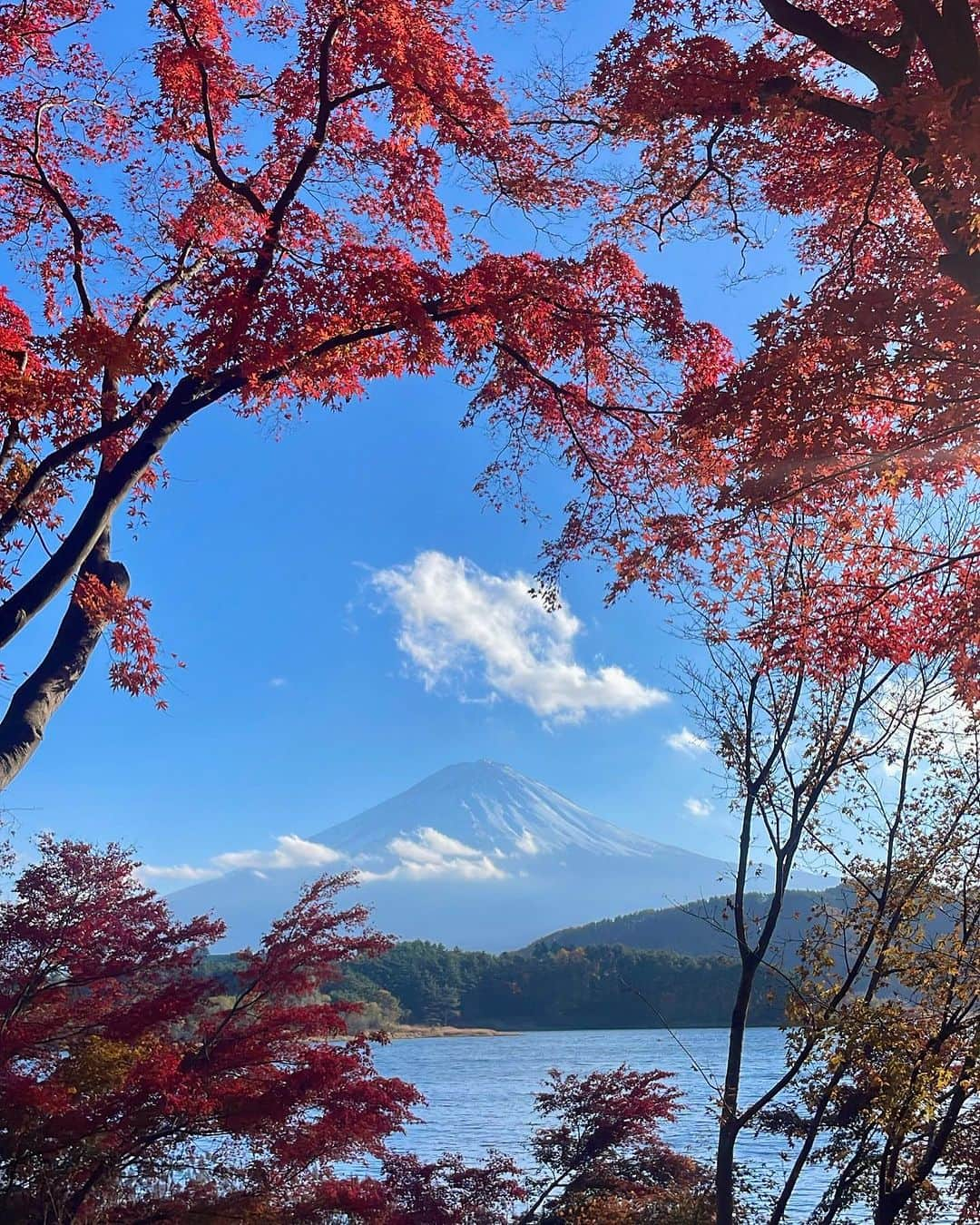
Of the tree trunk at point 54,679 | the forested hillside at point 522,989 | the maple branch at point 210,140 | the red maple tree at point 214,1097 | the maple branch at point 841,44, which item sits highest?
the maple branch at point 210,140

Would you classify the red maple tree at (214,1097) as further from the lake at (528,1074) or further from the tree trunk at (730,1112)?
the tree trunk at (730,1112)

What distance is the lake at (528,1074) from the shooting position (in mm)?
15250

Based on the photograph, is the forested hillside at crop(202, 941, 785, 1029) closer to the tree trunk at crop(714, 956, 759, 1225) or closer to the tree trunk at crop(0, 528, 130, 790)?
the tree trunk at crop(714, 956, 759, 1225)

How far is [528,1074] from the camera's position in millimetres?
28188

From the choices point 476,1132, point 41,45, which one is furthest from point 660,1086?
point 476,1132

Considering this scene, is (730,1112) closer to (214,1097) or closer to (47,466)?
(214,1097)

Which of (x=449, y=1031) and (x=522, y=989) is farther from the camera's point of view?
(x=449, y=1031)

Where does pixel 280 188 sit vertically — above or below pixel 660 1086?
above

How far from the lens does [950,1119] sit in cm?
436

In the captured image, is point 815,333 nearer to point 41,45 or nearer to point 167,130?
point 167,130

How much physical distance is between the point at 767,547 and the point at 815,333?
193cm

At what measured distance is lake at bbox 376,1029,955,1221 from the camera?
1525cm

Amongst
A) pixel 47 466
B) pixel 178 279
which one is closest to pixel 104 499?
pixel 47 466

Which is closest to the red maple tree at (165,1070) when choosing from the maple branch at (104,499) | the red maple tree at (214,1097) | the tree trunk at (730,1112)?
the red maple tree at (214,1097)
